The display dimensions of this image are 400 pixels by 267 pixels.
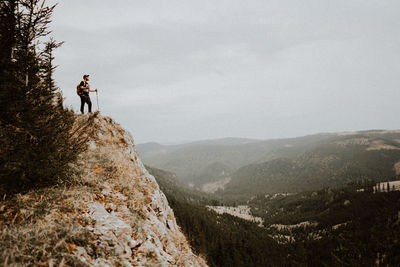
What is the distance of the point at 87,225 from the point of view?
22.1 ft

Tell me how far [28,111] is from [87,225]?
5461 mm

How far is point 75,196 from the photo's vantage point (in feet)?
25.8

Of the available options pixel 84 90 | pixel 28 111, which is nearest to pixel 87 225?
pixel 28 111

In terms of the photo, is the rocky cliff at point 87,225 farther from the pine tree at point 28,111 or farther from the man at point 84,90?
the man at point 84,90

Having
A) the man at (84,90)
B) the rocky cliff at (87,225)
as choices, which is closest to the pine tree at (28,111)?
the rocky cliff at (87,225)

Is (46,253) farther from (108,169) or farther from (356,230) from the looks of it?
(356,230)

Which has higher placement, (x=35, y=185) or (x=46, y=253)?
(x=35, y=185)

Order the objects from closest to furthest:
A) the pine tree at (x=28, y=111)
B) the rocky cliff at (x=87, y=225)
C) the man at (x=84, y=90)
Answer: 1. the rocky cliff at (x=87, y=225)
2. the pine tree at (x=28, y=111)
3. the man at (x=84, y=90)

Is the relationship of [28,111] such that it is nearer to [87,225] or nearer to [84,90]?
[87,225]

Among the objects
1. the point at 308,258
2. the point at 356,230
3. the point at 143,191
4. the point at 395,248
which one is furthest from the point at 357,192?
the point at 143,191

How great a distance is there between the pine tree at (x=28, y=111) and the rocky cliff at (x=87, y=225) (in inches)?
35.4

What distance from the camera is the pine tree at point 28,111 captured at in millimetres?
6957

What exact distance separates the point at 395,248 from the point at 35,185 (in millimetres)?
156622

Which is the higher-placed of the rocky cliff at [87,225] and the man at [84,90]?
the man at [84,90]
